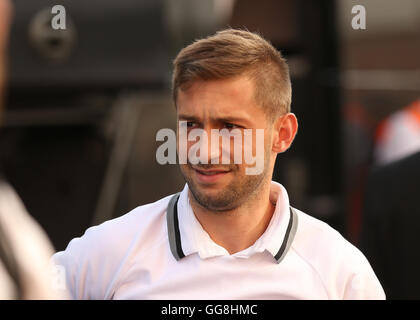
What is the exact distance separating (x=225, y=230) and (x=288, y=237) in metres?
0.13

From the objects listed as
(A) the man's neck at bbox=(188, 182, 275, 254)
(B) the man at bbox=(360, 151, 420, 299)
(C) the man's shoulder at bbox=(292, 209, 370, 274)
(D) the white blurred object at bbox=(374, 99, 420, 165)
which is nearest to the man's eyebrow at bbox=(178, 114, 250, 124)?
(A) the man's neck at bbox=(188, 182, 275, 254)

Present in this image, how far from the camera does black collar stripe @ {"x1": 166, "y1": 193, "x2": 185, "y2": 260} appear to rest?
152cm

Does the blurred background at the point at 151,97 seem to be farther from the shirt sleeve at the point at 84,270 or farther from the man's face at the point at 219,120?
the man's face at the point at 219,120

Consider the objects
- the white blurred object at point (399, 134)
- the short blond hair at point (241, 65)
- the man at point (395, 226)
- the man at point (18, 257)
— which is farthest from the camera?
the white blurred object at point (399, 134)

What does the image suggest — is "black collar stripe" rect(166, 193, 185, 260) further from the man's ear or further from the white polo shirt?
the man's ear

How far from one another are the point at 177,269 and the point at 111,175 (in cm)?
91

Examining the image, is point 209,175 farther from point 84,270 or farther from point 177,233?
point 84,270

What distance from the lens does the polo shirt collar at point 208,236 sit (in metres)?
1.48

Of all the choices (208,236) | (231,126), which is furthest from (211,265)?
(231,126)

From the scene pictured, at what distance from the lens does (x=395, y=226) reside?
8.56 ft

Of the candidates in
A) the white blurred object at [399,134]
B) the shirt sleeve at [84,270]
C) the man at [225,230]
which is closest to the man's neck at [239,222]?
the man at [225,230]

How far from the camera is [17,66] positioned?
3201 millimetres

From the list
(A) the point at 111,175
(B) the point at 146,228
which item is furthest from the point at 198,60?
(A) the point at 111,175
